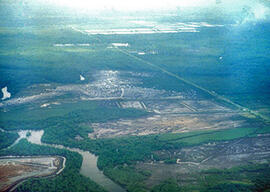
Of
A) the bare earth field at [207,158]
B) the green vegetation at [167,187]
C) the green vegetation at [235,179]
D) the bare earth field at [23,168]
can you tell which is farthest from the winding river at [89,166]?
the green vegetation at [235,179]

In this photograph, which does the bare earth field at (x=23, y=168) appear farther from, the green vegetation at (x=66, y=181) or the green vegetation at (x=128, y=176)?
the green vegetation at (x=128, y=176)

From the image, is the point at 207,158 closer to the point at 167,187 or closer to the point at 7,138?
the point at 167,187

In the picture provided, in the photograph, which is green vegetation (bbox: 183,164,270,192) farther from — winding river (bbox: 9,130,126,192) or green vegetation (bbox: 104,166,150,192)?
winding river (bbox: 9,130,126,192)

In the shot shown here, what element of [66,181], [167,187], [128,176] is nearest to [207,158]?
[167,187]

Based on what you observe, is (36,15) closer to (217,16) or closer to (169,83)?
(217,16)

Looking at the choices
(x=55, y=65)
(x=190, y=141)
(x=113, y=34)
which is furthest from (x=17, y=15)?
(x=190, y=141)

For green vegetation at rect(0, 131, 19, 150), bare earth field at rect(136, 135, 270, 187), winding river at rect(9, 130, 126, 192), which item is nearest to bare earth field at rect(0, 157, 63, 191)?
winding river at rect(9, 130, 126, 192)
